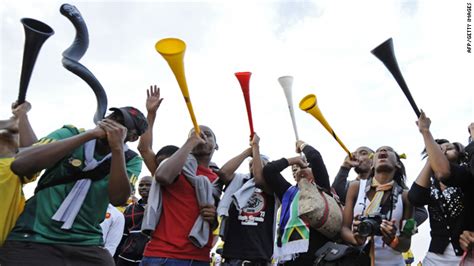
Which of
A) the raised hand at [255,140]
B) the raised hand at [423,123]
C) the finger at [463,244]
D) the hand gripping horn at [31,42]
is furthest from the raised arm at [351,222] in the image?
the hand gripping horn at [31,42]

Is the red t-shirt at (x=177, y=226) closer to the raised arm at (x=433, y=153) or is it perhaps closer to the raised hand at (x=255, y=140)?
the raised hand at (x=255, y=140)

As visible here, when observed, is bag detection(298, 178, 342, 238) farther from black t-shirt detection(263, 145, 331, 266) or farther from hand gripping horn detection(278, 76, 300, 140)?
hand gripping horn detection(278, 76, 300, 140)

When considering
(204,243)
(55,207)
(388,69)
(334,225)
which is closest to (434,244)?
(334,225)

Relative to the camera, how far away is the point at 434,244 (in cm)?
415

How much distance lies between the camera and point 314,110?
5.48 meters

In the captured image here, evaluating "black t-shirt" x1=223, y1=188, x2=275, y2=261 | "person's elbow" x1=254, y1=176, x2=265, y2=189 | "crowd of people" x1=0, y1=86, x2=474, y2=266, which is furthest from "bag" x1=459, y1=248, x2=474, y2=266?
"person's elbow" x1=254, y1=176, x2=265, y2=189

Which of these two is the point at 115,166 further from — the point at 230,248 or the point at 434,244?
the point at 434,244

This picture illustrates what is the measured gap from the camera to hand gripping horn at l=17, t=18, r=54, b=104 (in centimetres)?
329

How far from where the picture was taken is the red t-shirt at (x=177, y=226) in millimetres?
4172

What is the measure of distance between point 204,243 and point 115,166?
140 centimetres

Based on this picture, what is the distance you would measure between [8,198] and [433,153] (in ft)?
9.39

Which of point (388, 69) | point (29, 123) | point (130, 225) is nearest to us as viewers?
point (29, 123)

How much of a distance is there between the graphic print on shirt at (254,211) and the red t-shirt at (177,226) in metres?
0.37

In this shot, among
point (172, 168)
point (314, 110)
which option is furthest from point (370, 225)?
point (314, 110)
